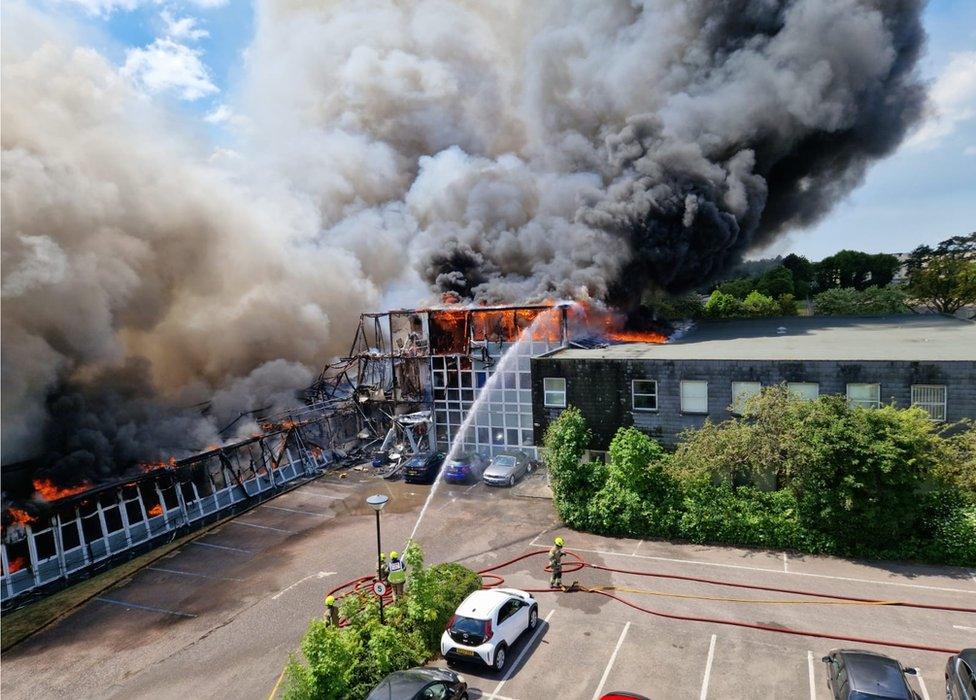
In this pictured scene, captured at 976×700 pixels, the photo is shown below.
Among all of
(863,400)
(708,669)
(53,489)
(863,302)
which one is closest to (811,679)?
(708,669)

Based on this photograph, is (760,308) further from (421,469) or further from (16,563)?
(16,563)

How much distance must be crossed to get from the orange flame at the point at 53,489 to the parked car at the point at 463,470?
11.5m

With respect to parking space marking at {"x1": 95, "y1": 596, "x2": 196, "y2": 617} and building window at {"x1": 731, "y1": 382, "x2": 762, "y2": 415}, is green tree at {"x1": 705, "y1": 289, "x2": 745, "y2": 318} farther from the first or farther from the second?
parking space marking at {"x1": 95, "y1": 596, "x2": 196, "y2": 617}

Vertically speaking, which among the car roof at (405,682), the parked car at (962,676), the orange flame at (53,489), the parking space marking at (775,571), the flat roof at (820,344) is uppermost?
the flat roof at (820,344)

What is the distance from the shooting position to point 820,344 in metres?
21.5

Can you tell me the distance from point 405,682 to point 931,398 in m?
15.3

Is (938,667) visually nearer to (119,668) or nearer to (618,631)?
(618,631)

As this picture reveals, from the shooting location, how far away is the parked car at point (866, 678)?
28.3 feet

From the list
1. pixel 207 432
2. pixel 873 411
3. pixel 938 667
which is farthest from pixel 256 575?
pixel 873 411

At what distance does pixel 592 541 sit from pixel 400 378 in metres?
13.3

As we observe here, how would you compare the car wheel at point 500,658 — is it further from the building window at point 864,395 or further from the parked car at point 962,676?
the building window at point 864,395

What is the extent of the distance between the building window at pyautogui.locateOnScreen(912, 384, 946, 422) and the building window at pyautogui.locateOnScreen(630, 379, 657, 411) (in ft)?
Result: 22.5

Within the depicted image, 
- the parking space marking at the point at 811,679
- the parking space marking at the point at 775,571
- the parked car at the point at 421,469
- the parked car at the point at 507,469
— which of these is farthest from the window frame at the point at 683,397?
the parked car at the point at 421,469

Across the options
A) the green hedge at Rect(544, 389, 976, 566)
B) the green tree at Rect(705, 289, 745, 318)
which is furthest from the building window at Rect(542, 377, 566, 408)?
the green tree at Rect(705, 289, 745, 318)
